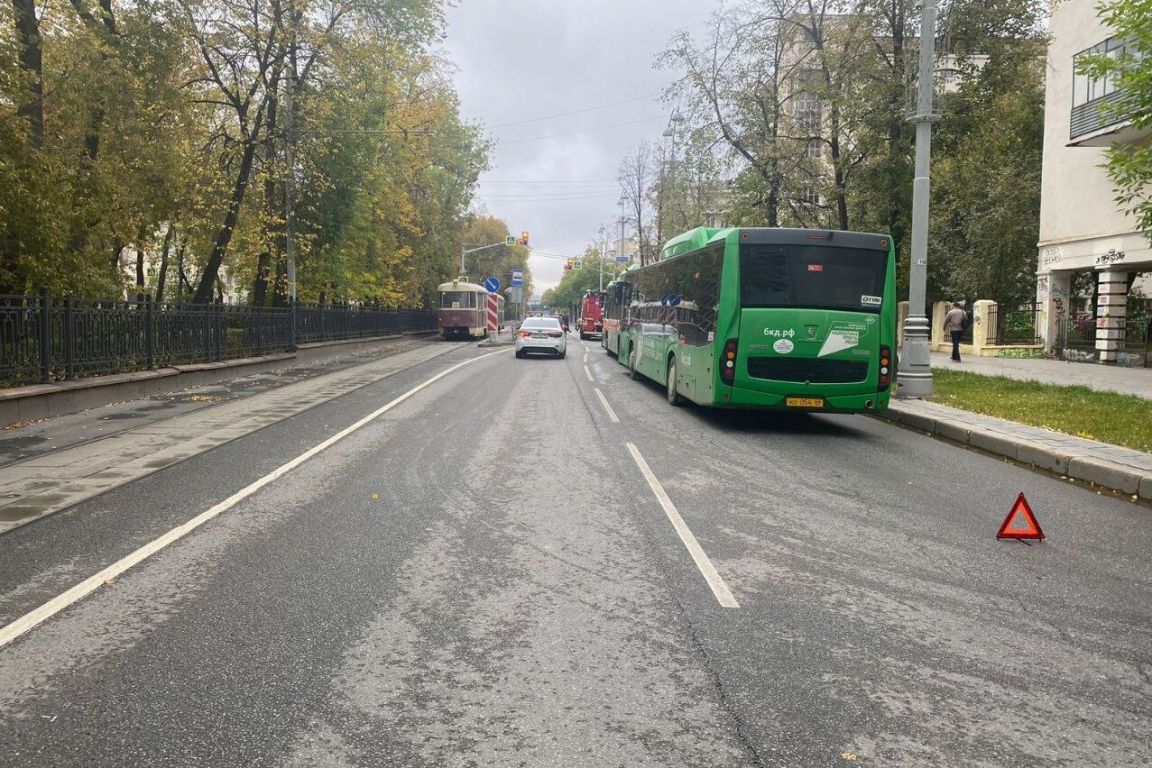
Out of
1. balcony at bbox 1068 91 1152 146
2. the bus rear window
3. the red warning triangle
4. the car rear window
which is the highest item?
balcony at bbox 1068 91 1152 146

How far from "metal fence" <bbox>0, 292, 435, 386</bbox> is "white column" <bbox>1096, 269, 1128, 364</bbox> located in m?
24.2

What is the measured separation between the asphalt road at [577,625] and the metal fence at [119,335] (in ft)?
18.6

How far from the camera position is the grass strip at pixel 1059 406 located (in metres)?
10.9

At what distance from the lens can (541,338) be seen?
28.6 m

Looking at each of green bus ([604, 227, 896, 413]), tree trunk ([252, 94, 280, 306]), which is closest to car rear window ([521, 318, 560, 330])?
tree trunk ([252, 94, 280, 306])

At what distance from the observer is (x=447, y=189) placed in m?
49.2

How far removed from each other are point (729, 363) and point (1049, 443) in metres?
4.00

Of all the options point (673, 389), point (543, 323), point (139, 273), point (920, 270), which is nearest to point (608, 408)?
point (673, 389)

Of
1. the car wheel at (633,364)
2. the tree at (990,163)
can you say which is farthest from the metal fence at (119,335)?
the tree at (990,163)

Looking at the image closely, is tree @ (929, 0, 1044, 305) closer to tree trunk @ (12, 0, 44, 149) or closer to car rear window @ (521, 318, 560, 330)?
car rear window @ (521, 318, 560, 330)

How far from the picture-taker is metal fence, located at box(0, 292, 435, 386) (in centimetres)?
1206

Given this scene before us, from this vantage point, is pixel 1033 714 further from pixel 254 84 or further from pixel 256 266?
pixel 256 266

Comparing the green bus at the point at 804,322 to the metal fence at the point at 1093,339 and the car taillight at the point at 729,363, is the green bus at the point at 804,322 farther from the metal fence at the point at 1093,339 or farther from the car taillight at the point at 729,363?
the metal fence at the point at 1093,339

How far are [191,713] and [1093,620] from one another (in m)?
4.52
